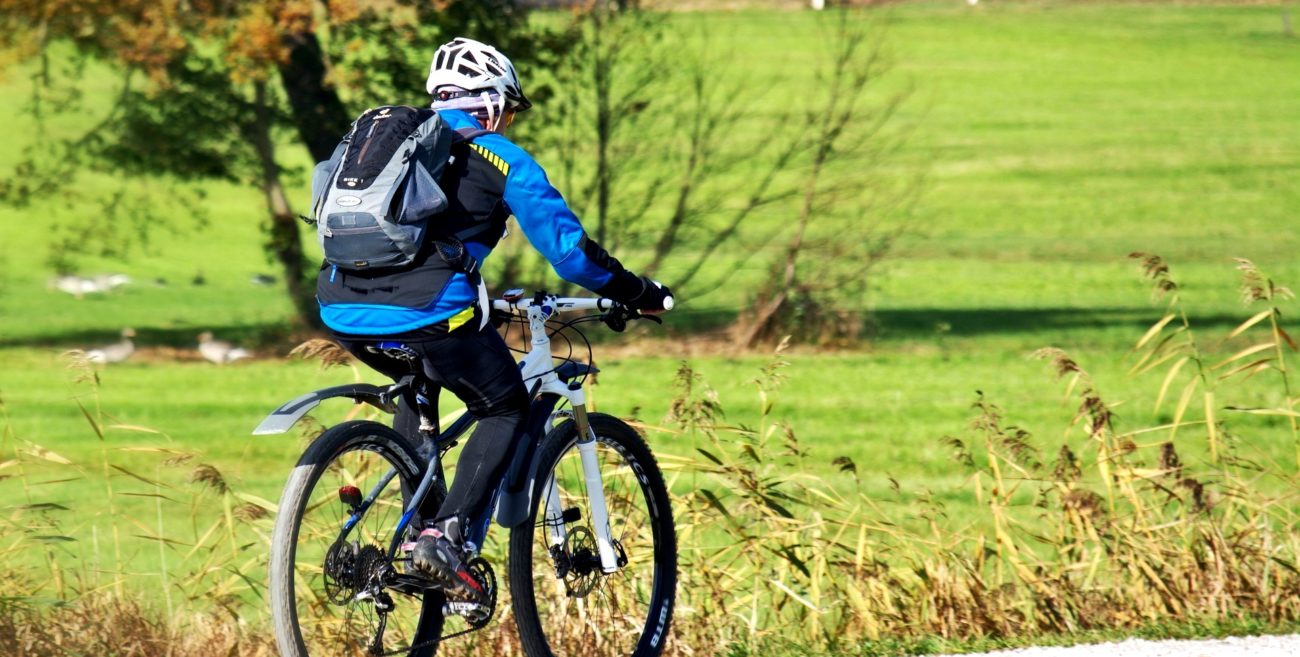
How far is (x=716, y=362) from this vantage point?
1928 centimetres

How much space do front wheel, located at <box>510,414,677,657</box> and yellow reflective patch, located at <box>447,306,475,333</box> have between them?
62 cm

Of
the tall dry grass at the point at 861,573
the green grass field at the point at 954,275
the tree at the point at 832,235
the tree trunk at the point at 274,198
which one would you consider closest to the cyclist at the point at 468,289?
the tall dry grass at the point at 861,573

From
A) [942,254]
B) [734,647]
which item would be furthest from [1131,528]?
[942,254]

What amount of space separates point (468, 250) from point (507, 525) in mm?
828

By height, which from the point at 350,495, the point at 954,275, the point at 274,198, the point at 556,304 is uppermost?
the point at 954,275

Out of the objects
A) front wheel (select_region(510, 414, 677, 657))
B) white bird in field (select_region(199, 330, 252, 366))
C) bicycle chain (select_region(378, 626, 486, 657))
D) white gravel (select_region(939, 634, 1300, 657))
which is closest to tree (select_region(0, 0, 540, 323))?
white bird in field (select_region(199, 330, 252, 366))

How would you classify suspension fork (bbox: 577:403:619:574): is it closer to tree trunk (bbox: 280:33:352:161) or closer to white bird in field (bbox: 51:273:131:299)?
tree trunk (bbox: 280:33:352:161)

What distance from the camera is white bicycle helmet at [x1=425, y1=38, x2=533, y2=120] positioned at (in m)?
5.28

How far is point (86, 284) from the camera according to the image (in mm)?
28812

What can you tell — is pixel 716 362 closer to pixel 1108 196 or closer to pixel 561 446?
pixel 561 446

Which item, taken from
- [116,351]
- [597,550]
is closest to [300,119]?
[116,351]

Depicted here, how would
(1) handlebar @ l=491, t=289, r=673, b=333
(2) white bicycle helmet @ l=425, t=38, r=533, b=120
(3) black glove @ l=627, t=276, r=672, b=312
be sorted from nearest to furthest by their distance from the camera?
(2) white bicycle helmet @ l=425, t=38, r=533, b=120
(3) black glove @ l=627, t=276, r=672, b=312
(1) handlebar @ l=491, t=289, r=673, b=333

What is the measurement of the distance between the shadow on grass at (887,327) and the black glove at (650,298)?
1506cm

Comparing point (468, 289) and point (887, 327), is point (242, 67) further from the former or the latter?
point (468, 289)
